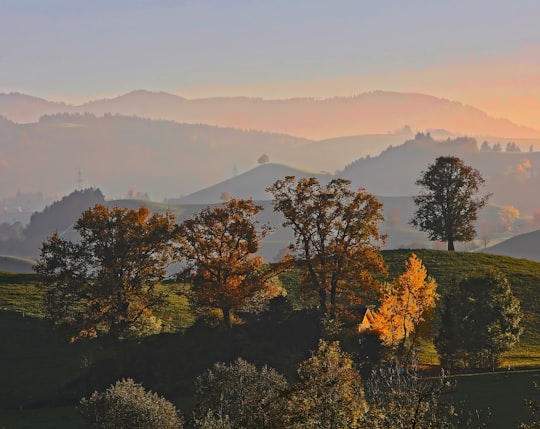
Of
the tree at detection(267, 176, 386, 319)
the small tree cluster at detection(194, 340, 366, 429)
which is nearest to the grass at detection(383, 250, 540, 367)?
the tree at detection(267, 176, 386, 319)

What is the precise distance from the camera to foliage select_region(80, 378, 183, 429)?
2041 inches

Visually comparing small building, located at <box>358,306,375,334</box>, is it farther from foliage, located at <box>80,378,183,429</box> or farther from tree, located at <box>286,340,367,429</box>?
tree, located at <box>286,340,367,429</box>

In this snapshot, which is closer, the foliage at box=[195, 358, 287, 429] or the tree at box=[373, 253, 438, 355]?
the foliage at box=[195, 358, 287, 429]

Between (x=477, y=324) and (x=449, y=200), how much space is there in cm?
4384

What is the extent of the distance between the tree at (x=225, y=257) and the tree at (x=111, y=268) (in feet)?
10.4

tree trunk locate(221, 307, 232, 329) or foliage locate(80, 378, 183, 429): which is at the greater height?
tree trunk locate(221, 307, 232, 329)

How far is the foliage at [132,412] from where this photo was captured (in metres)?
51.8

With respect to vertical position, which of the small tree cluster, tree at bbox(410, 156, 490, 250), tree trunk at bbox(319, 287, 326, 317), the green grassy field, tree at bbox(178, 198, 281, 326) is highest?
tree at bbox(410, 156, 490, 250)

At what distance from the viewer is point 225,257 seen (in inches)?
3287

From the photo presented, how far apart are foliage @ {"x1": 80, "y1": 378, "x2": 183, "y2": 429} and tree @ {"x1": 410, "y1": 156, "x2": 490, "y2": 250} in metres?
76.3

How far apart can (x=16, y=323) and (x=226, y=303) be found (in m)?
32.0

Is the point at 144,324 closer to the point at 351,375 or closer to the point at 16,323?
the point at 16,323

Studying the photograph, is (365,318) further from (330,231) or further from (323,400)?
(323,400)

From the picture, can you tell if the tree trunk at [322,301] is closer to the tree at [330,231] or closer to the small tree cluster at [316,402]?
the tree at [330,231]
